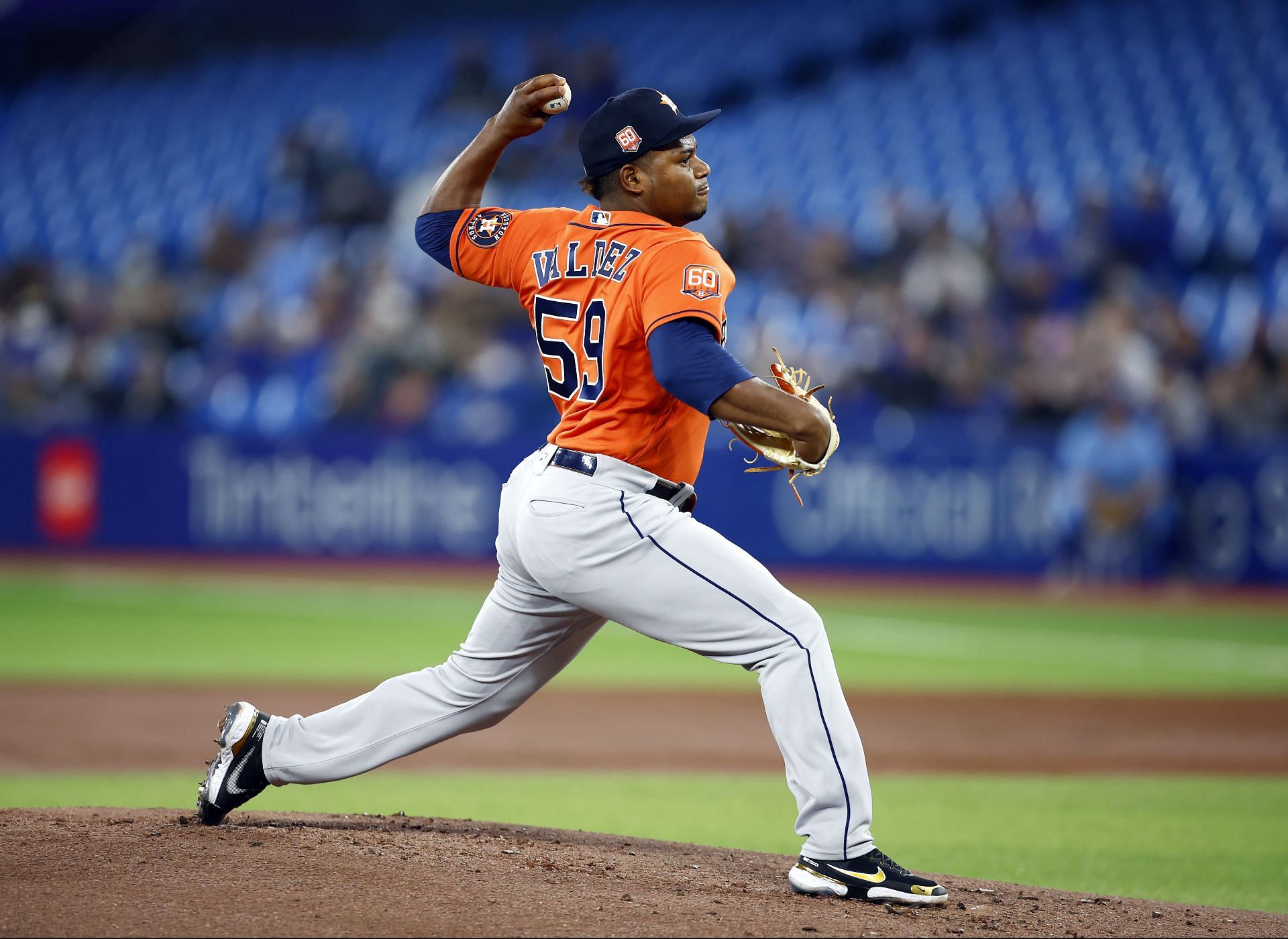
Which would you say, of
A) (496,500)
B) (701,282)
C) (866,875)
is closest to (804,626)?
(866,875)

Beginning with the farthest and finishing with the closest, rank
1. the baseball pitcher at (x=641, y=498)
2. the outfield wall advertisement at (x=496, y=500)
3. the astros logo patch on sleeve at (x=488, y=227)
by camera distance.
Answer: the outfield wall advertisement at (x=496, y=500), the astros logo patch on sleeve at (x=488, y=227), the baseball pitcher at (x=641, y=498)

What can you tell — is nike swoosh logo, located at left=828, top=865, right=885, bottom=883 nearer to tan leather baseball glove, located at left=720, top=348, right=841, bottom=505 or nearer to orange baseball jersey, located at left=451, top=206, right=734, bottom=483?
tan leather baseball glove, located at left=720, top=348, right=841, bottom=505

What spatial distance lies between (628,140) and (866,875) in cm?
195

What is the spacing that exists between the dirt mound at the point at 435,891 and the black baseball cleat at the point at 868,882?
4 cm

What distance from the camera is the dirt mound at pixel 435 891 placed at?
337 cm

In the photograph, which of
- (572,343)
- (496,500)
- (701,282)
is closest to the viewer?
(701,282)

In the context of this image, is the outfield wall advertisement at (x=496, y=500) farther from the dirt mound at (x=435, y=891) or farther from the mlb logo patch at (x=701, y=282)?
the mlb logo patch at (x=701, y=282)

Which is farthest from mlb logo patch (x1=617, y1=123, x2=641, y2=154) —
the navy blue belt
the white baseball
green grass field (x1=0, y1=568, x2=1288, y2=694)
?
green grass field (x1=0, y1=568, x2=1288, y2=694)

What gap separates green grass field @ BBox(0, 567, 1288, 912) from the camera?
541 cm

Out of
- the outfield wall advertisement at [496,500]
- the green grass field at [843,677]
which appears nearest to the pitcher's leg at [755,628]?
the green grass field at [843,677]

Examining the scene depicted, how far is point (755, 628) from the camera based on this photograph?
145 inches

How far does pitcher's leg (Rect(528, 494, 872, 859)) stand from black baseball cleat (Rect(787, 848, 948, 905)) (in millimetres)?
32

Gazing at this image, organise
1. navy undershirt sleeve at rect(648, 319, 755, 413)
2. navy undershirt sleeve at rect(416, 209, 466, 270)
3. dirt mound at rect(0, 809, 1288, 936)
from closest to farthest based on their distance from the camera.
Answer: dirt mound at rect(0, 809, 1288, 936)
navy undershirt sleeve at rect(648, 319, 755, 413)
navy undershirt sleeve at rect(416, 209, 466, 270)

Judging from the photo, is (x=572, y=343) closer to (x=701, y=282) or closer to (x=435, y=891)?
(x=701, y=282)
